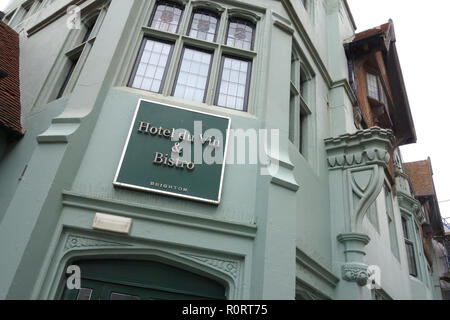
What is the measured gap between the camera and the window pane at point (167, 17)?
7074 mm

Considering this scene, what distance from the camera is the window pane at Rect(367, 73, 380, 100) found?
40.9ft

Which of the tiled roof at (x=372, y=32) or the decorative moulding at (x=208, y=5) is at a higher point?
the tiled roof at (x=372, y=32)

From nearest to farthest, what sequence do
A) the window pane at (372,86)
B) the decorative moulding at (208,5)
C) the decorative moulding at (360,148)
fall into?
the decorative moulding at (208,5) < the decorative moulding at (360,148) < the window pane at (372,86)

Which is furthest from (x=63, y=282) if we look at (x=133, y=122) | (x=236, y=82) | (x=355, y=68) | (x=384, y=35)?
(x=384, y=35)

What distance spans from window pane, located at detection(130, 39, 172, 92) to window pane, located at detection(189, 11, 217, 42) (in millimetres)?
717

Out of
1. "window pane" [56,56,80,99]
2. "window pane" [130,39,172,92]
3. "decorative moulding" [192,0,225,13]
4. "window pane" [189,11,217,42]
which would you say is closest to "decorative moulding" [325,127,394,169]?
"window pane" [189,11,217,42]

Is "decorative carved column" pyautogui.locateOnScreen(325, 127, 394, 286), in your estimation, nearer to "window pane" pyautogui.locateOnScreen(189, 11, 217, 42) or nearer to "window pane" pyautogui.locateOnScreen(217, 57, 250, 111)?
"window pane" pyautogui.locateOnScreen(217, 57, 250, 111)

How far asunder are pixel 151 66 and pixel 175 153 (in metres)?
2.16

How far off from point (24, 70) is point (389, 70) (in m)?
14.6

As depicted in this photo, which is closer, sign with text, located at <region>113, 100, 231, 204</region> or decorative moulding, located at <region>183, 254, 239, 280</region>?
decorative moulding, located at <region>183, 254, 239, 280</region>

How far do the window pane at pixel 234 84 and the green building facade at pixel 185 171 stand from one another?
0.03 metres

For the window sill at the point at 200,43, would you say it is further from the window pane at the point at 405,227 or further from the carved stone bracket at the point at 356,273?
the window pane at the point at 405,227

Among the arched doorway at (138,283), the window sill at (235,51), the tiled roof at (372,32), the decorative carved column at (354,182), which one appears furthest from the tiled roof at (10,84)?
the tiled roof at (372,32)

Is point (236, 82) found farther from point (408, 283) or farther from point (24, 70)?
point (408, 283)
